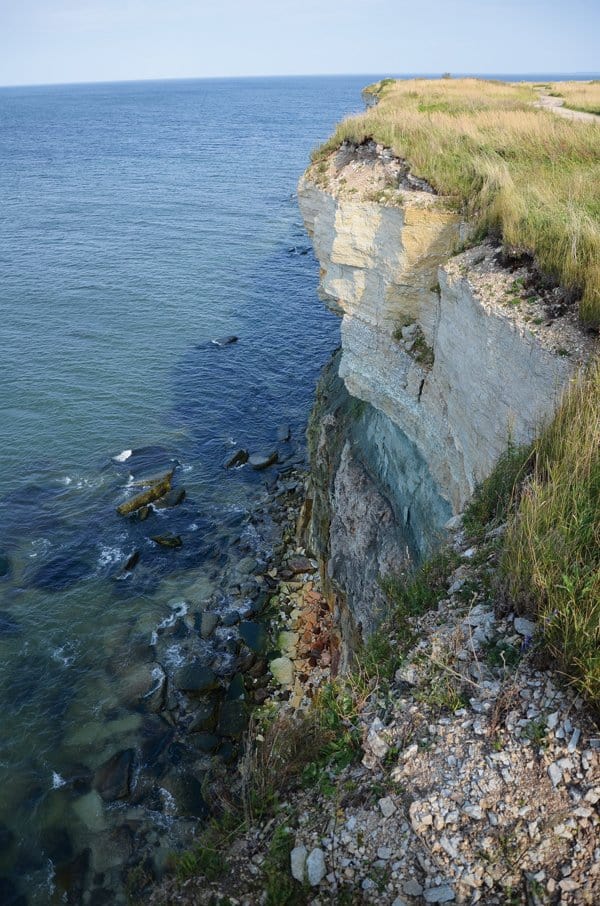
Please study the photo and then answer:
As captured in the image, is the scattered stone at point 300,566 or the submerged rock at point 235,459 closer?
the scattered stone at point 300,566

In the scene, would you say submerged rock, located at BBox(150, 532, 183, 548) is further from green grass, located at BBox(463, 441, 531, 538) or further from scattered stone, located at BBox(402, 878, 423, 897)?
scattered stone, located at BBox(402, 878, 423, 897)

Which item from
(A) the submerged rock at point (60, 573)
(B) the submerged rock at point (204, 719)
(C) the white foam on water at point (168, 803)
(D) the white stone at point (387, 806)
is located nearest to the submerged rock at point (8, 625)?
(A) the submerged rock at point (60, 573)

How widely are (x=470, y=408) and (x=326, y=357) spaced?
2887 centimetres

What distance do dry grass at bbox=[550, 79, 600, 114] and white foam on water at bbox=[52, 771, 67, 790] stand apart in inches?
1325

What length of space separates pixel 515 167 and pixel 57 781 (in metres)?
22.6

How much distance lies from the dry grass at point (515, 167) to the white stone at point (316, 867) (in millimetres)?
9306

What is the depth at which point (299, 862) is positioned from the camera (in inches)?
226

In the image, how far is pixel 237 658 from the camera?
71.6 feet

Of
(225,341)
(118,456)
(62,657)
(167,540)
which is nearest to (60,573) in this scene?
(62,657)

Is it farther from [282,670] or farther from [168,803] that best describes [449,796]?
[282,670]

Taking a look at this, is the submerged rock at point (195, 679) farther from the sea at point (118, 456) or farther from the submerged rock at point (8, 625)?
the submerged rock at point (8, 625)

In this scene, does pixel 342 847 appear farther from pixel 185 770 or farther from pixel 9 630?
pixel 9 630

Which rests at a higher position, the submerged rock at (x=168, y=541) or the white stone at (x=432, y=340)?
the white stone at (x=432, y=340)

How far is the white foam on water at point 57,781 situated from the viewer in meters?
17.4
